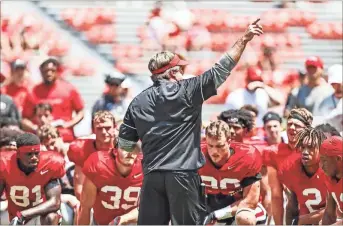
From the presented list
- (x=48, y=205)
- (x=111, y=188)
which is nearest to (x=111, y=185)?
(x=111, y=188)

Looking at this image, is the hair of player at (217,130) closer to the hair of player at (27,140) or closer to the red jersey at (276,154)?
the red jersey at (276,154)

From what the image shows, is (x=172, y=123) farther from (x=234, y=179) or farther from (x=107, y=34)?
(x=107, y=34)

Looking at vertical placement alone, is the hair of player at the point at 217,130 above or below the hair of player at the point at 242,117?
below

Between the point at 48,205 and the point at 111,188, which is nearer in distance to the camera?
the point at 48,205

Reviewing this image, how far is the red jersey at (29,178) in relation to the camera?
9828 millimetres

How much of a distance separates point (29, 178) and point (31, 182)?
0.04 m

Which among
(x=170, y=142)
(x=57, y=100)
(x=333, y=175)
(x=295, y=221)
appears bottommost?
(x=295, y=221)

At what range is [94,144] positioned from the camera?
35.3 feet

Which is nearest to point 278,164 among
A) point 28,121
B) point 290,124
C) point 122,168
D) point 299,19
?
point 290,124

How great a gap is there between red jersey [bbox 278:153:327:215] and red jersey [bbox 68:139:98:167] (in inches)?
75.7

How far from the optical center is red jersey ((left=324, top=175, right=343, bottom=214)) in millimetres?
8883

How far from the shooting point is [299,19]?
1752cm

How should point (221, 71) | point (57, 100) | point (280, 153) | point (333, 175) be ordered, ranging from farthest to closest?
point (57, 100), point (280, 153), point (333, 175), point (221, 71)


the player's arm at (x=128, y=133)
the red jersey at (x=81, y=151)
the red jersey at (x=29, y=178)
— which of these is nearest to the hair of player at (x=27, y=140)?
the red jersey at (x=29, y=178)
